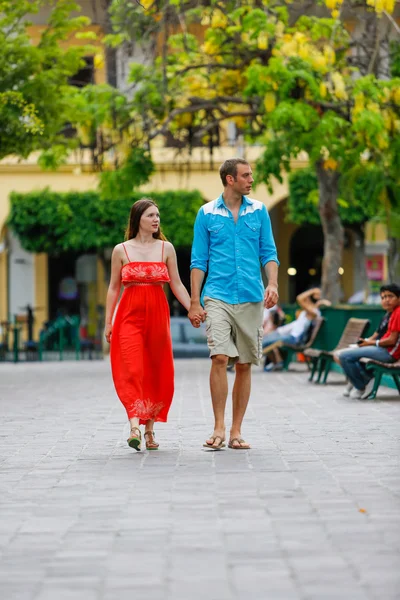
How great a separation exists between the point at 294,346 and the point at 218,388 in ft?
41.1

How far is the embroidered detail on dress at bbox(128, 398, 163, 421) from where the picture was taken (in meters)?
9.83

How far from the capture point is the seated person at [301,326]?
2183 cm

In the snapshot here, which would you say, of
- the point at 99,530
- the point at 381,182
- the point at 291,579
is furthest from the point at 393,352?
the point at 291,579

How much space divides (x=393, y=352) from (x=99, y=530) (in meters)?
8.96

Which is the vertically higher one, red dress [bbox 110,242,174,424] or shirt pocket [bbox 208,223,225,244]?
shirt pocket [bbox 208,223,225,244]

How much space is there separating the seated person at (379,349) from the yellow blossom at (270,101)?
6104mm

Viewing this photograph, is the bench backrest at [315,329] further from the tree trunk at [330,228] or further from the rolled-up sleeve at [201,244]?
the rolled-up sleeve at [201,244]

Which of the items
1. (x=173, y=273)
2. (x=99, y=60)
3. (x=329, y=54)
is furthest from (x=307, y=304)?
(x=173, y=273)

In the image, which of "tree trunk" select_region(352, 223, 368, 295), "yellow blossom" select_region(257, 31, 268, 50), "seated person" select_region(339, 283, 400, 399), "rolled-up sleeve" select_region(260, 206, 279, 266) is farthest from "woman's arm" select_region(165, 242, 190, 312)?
"tree trunk" select_region(352, 223, 368, 295)

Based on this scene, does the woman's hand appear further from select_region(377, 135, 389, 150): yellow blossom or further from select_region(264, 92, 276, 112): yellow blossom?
select_region(264, 92, 276, 112): yellow blossom

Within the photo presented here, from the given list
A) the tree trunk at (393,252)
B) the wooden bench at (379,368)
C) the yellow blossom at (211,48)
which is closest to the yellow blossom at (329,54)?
the yellow blossom at (211,48)

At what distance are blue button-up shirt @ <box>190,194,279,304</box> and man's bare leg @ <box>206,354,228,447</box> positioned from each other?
433 mm

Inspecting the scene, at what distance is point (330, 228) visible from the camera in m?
24.3

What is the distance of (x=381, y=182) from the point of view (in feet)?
72.4
